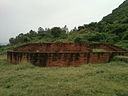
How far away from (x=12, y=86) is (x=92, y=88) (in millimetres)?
2753

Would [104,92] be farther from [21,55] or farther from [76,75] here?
[21,55]

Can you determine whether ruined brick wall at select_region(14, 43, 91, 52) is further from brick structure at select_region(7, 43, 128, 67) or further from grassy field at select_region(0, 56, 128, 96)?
grassy field at select_region(0, 56, 128, 96)

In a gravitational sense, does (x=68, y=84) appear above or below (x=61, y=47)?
below

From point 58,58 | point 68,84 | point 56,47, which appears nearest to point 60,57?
point 58,58

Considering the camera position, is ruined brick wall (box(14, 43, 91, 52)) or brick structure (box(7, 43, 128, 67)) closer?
brick structure (box(7, 43, 128, 67))

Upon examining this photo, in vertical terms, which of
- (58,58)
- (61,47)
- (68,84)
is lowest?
(68,84)

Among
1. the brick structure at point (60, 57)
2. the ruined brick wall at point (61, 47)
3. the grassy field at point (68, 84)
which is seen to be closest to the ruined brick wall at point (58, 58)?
the brick structure at point (60, 57)

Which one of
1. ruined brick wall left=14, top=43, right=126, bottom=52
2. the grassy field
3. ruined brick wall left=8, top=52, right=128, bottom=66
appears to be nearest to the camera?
the grassy field

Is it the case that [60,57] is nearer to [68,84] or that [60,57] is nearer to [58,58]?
[58,58]

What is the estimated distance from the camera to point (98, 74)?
9570mm

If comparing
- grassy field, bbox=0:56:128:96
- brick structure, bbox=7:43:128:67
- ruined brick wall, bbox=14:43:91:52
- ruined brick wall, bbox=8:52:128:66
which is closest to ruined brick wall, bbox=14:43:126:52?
ruined brick wall, bbox=14:43:91:52

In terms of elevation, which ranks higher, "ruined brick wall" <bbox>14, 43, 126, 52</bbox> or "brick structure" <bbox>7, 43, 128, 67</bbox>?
"ruined brick wall" <bbox>14, 43, 126, 52</bbox>

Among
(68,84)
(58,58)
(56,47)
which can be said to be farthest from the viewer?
(56,47)

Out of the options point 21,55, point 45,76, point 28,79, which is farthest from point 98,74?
point 21,55
